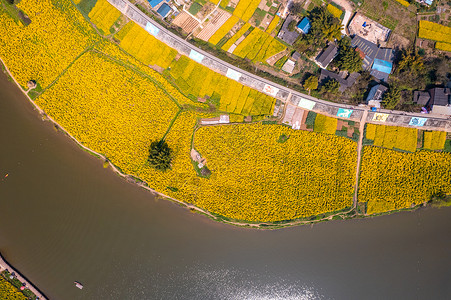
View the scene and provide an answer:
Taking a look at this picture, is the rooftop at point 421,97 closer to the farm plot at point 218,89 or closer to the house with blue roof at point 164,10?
the farm plot at point 218,89

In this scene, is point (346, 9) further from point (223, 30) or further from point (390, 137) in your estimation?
point (390, 137)

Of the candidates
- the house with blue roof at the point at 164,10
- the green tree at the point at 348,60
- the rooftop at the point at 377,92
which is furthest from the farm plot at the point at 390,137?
the house with blue roof at the point at 164,10

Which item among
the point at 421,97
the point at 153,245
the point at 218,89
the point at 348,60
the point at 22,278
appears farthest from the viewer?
the point at 421,97

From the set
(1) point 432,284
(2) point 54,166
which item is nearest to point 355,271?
(1) point 432,284

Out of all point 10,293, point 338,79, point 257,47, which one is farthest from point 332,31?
point 10,293

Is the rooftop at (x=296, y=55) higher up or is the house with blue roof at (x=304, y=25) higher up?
the house with blue roof at (x=304, y=25)

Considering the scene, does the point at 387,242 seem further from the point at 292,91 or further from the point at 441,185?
the point at 292,91
